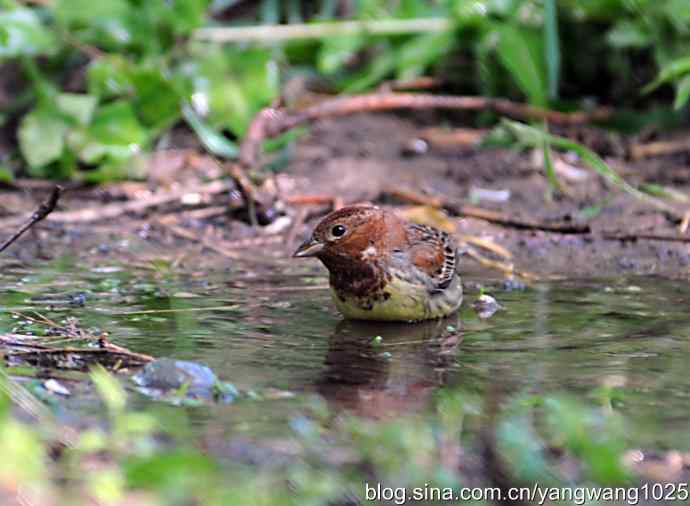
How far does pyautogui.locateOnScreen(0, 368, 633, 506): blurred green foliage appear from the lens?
3170 millimetres

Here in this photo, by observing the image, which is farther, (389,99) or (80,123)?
(389,99)

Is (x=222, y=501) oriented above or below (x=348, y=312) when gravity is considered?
above

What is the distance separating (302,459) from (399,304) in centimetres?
234

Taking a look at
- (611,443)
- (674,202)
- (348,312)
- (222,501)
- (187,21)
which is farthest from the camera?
(187,21)

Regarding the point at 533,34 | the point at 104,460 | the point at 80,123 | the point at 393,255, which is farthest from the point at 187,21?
the point at 104,460

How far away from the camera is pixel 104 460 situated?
141 inches

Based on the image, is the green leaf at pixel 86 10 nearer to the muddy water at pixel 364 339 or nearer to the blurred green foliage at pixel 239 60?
the blurred green foliage at pixel 239 60

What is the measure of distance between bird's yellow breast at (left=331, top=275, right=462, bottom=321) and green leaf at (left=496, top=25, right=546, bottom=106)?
3.53 meters

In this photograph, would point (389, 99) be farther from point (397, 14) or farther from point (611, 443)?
point (611, 443)

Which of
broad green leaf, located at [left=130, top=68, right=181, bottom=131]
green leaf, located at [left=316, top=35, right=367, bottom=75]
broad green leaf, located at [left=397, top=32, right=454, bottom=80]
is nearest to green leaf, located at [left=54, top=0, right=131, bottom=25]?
broad green leaf, located at [left=130, top=68, right=181, bottom=131]

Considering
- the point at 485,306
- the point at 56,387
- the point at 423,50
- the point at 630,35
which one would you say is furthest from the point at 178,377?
the point at 630,35

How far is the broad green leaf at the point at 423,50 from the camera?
9508mm

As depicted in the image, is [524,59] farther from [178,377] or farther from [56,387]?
[56,387]

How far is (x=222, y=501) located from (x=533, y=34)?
23.1ft
